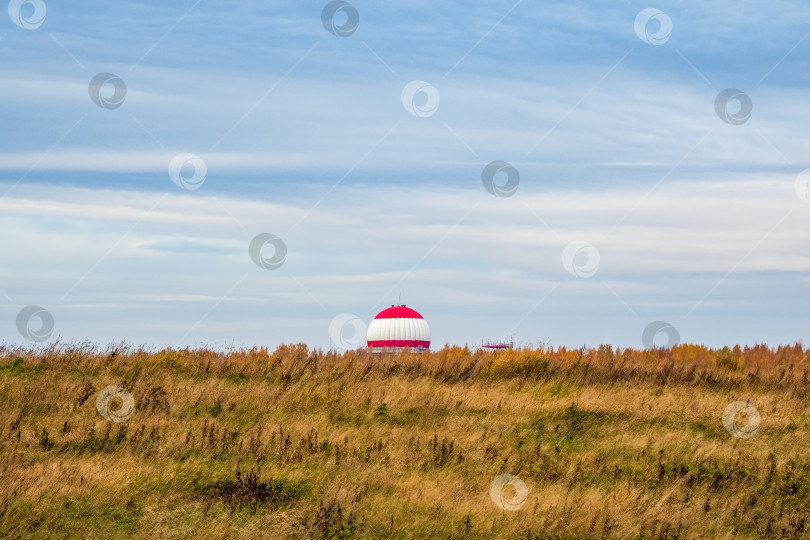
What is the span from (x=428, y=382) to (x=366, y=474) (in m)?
8.75

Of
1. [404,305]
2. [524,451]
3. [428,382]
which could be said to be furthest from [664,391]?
[404,305]

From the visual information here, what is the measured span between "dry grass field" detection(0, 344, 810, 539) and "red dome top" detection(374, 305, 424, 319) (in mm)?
22269

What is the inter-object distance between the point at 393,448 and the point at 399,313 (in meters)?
32.0

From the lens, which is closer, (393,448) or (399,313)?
(393,448)

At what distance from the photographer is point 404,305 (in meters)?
45.8

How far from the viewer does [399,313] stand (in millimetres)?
44594

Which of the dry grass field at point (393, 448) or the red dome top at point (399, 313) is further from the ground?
the red dome top at point (399, 313)

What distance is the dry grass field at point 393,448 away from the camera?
9109 mm

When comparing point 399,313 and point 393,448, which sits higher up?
point 399,313

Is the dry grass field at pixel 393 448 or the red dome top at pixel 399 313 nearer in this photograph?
the dry grass field at pixel 393 448

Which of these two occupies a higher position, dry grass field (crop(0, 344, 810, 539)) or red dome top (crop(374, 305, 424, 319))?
red dome top (crop(374, 305, 424, 319))

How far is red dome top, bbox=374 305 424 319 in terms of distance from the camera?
44.3 m

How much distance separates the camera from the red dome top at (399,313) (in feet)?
145

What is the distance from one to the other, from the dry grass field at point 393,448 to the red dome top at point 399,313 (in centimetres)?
2227
